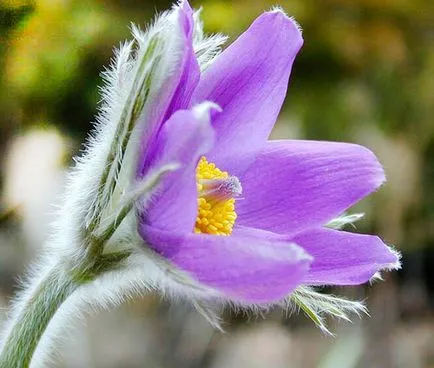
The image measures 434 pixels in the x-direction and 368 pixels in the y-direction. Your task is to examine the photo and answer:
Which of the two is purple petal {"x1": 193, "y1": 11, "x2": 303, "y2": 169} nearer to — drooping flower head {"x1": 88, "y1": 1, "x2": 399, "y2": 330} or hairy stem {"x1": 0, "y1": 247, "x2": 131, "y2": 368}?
drooping flower head {"x1": 88, "y1": 1, "x2": 399, "y2": 330}

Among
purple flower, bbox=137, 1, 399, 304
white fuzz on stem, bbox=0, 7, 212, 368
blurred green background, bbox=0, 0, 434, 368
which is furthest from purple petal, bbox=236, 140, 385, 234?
blurred green background, bbox=0, 0, 434, 368

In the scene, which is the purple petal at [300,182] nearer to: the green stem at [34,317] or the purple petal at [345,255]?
the purple petal at [345,255]

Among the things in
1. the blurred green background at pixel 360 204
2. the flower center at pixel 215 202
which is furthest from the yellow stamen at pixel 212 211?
the blurred green background at pixel 360 204

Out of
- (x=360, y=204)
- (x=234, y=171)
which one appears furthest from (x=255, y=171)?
(x=360, y=204)

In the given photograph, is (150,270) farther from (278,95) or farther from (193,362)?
(193,362)

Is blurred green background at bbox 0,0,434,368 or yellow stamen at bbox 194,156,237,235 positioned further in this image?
blurred green background at bbox 0,0,434,368

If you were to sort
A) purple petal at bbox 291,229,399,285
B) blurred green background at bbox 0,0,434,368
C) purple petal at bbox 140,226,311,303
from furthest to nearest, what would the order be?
blurred green background at bbox 0,0,434,368
purple petal at bbox 291,229,399,285
purple petal at bbox 140,226,311,303
